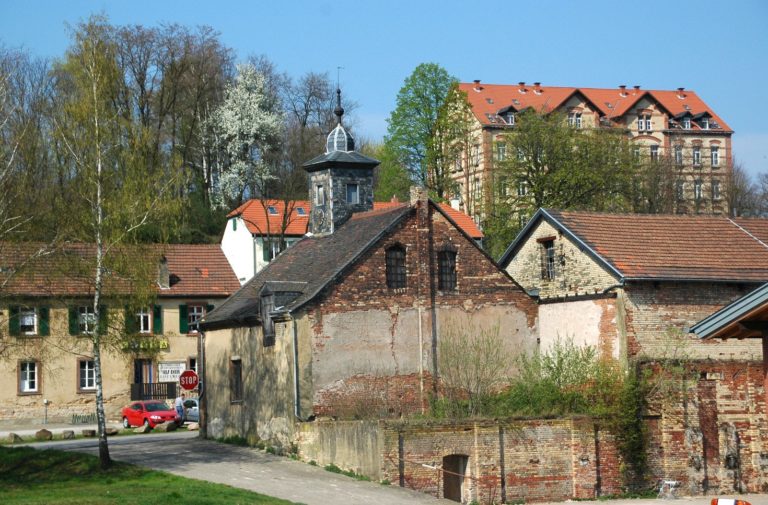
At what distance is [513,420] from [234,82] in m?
46.0

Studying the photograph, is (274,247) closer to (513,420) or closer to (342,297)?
(342,297)

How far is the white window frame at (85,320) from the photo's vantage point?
29.6 meters

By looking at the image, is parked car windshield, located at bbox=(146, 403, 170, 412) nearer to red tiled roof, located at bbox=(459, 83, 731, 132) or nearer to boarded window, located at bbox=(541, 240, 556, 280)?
boarded window, located at bbox=(541, 240, 556, 280)

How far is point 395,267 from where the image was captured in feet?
113

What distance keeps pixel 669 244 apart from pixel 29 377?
28.5 metres

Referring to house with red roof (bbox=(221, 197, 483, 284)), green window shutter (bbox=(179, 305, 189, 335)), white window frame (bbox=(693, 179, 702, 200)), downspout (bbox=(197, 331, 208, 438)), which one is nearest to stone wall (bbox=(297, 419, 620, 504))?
A: downspout (bbox=(197, 331, 208, 438))

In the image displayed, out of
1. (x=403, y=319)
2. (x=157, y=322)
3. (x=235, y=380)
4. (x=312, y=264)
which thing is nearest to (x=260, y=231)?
(x=157, y=322)

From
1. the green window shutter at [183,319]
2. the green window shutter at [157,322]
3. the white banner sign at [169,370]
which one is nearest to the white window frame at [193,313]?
the green window shutter at [183,319]

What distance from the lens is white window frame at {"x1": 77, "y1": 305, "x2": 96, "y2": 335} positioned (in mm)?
29594

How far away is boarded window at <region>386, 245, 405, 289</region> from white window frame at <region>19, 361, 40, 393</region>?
73.7ft

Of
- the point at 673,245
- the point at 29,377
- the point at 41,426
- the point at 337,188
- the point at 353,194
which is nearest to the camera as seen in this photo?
the point at 673,245

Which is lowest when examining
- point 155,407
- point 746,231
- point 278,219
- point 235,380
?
point 155,407

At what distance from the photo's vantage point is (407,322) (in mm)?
34406

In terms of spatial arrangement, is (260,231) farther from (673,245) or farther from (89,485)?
(89,485)
